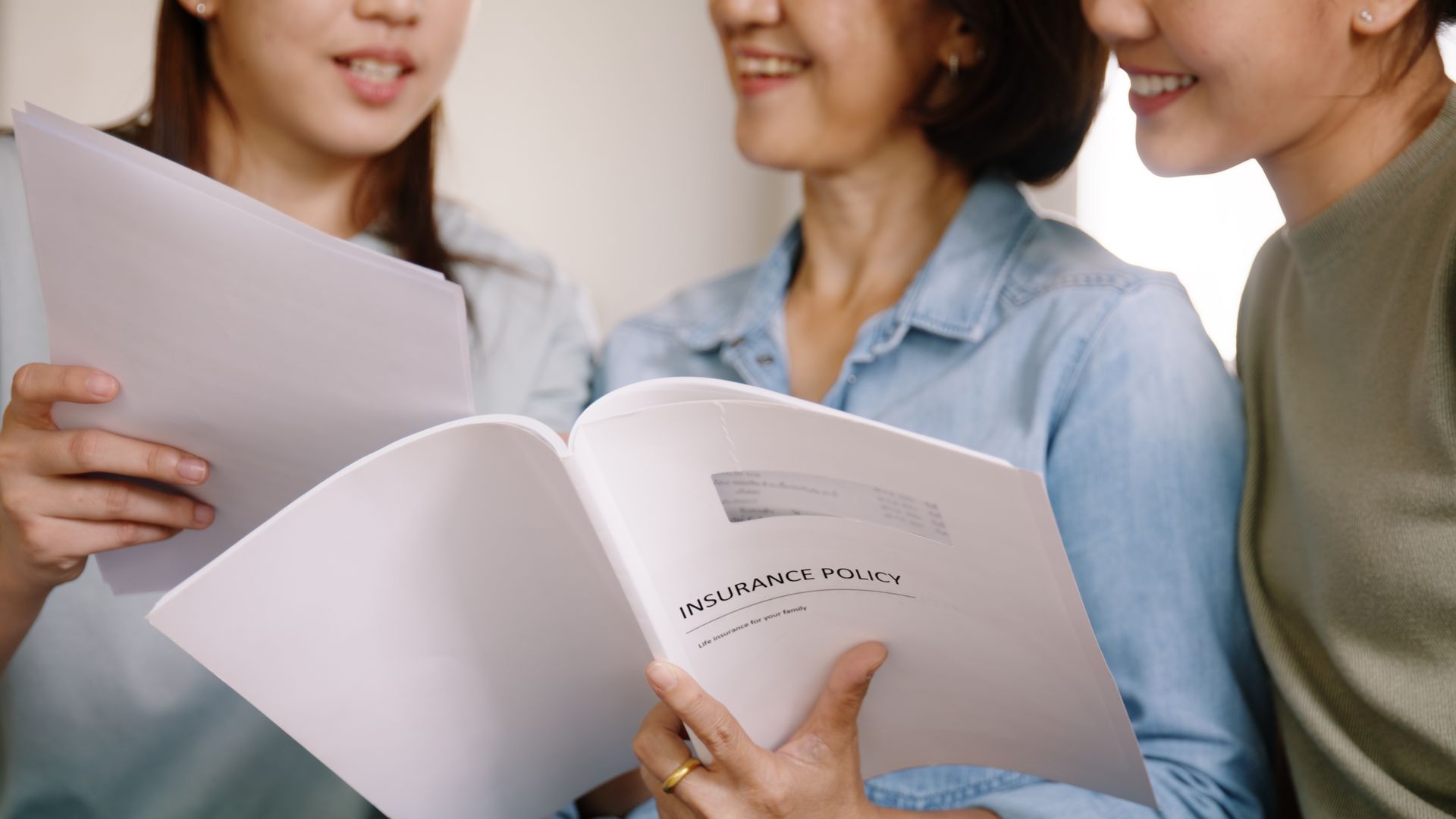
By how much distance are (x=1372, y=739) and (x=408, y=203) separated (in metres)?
0.97

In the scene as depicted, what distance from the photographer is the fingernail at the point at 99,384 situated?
26.1 inches

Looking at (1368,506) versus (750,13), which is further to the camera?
(750,13)

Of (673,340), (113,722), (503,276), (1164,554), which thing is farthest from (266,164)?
(1164,554)

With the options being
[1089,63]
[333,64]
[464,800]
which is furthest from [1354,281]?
[333,64]

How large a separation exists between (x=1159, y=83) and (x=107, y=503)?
0.77 meters

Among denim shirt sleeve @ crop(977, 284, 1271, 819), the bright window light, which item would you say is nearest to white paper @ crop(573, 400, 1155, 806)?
denim shirt sleeve @ crop(977, 284, 1271, 819)

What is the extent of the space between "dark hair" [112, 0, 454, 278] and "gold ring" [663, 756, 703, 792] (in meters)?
0.65

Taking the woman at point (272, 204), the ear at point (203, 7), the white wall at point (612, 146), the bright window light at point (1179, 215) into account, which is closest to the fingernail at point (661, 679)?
the woman at point (272, 204)

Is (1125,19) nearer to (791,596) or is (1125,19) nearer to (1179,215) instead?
(791,596)

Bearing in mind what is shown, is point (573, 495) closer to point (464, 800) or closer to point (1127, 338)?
point (464, 800)

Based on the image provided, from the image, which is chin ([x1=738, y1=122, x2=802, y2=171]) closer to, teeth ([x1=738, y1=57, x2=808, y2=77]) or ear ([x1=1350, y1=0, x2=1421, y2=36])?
teeth ([x1=738, y1=57, x2=808, y2=77])

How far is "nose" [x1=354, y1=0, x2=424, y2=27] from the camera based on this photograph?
100cm

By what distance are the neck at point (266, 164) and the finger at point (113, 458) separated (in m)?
0.44

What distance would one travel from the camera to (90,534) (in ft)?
2.41
